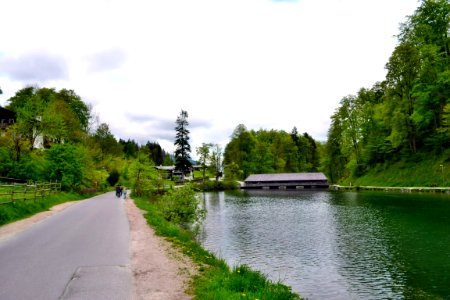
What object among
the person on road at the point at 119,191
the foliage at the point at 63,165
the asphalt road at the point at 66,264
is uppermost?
the foliage at the point at 63,165

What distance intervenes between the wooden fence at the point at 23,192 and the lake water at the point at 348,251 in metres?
12.2

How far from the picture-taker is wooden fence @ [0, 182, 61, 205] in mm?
22359

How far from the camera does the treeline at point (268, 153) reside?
10719 cm

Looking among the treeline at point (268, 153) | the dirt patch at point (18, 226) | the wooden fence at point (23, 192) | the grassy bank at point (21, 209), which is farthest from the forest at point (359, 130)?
the dirt patch at point (18, 226)

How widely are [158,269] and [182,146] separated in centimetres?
8527

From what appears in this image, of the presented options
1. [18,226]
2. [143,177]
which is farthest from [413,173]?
[18,226]

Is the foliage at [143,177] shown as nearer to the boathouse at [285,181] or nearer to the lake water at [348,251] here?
the lake water at [348,251]

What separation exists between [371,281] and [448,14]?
6159cm

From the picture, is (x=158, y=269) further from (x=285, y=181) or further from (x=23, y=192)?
(x=285, y=181)

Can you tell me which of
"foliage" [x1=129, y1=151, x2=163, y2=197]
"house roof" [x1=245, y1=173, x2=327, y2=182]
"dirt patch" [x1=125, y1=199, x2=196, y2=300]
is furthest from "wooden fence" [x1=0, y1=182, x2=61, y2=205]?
"house roof" [x1=245, y1=173, x2=327, y2=182]

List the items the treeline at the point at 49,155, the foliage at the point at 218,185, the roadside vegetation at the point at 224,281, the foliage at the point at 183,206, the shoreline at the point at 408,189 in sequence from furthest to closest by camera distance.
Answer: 1. the foliage at the point at 218,185
2. the shoreline at the point at 408,189
3. the treeline at the point at 49,155
4. the foliage at the point at 183,206
5. the roadside vegetation at the point at 224,281

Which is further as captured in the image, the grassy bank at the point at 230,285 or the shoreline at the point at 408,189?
the shoreline at the point at 408,189

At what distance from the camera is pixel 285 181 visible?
316 ft

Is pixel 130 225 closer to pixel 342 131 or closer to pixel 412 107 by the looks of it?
pixel 412 107
